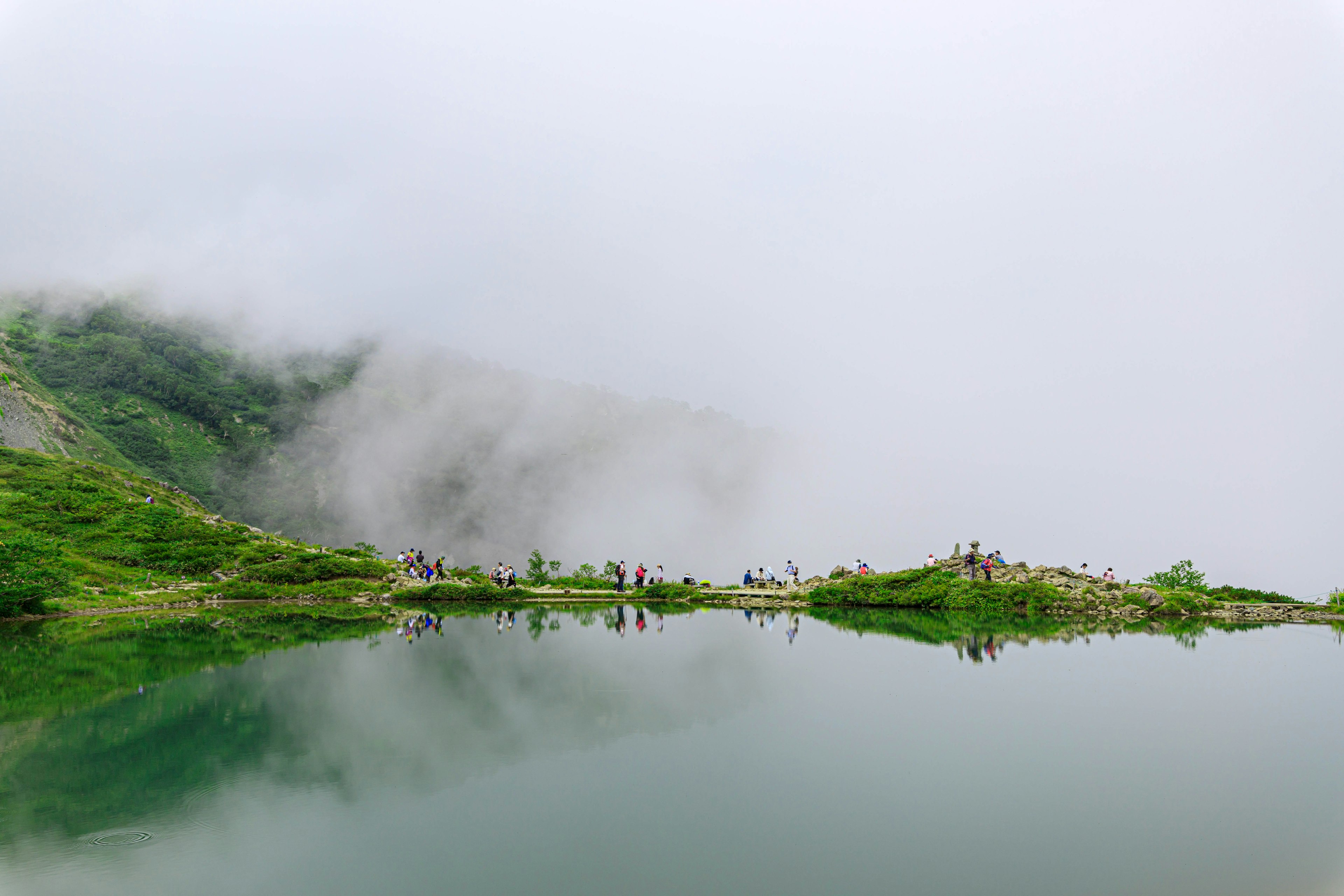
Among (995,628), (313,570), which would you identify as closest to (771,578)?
(995,628)

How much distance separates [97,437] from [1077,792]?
11072cm

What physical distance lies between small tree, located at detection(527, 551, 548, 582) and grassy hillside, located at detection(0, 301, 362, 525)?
62.6 meters

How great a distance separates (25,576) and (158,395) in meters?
105

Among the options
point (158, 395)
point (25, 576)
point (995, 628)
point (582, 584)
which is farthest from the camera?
point (158, 395)

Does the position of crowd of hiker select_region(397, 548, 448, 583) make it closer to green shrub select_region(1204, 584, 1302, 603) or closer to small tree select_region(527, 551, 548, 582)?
small tree select_region(527, 551, 548, 582)

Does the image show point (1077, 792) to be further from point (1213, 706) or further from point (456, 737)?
point (456, 737)

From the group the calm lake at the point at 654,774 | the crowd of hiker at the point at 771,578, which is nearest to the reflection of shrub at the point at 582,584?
the crowd of hiker at the point at 771,578

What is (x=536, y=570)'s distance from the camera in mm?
48969

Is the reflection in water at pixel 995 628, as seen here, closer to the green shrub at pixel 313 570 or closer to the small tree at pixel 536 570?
the small tree at pixel 536 570

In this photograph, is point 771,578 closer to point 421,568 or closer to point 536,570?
point 536,570

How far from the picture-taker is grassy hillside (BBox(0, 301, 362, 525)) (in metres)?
101

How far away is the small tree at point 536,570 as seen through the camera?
Result: 48031 mm

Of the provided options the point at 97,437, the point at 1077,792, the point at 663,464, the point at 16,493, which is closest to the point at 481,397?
the point at 663,464

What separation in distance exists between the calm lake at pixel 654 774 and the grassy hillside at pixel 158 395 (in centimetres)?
8300
